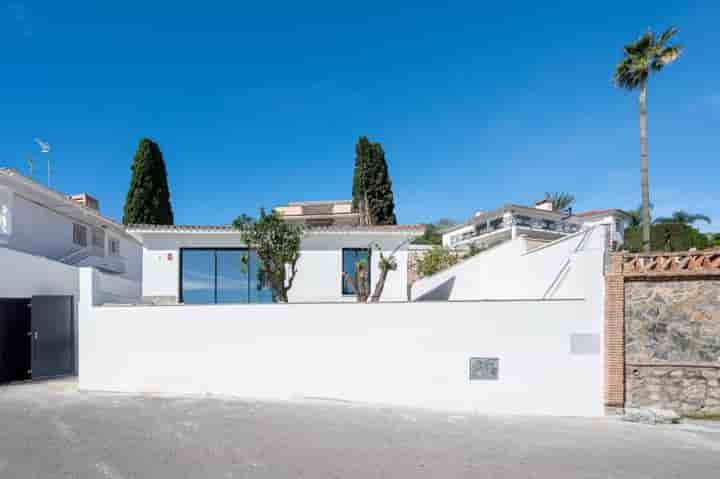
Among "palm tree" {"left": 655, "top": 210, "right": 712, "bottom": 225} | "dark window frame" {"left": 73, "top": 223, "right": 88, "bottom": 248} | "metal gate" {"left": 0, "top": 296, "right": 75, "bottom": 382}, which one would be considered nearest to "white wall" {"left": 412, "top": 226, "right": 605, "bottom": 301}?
Result: "metal gate" {"left": 0, "top": 296, "right": 75, "bottom": 382}

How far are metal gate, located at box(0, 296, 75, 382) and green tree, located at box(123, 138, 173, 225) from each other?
1511 cm

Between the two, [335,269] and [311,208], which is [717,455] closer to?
[335,269]

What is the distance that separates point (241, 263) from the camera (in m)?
15.0

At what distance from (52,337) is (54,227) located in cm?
619

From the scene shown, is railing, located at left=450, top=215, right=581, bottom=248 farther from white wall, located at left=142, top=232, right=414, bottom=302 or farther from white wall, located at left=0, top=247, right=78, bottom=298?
white wall, located at left=0, top=247, right=78, bottom=298

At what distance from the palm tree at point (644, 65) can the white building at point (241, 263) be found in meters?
10.2

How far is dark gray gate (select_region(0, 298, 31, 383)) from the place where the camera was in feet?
32.8

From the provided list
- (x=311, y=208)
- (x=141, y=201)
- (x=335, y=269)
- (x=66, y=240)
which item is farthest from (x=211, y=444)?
(x=311, y=208)

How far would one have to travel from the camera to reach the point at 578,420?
27.2 feet

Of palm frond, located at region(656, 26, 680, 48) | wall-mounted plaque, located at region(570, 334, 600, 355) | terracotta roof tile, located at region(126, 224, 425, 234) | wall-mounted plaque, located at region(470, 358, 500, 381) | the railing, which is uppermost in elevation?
palm frond, located at region(656, 26, 680, 48)

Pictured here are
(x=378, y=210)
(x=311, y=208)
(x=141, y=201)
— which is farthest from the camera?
(x=311, y=208)

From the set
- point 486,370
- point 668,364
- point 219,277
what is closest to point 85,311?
point 219,277

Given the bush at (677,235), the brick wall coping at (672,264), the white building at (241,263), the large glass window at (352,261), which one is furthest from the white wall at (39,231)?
the bush at (677,235)

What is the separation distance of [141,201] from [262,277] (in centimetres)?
1594
